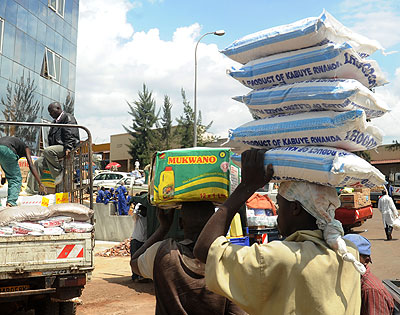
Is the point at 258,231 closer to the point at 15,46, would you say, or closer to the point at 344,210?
the point at 344,210

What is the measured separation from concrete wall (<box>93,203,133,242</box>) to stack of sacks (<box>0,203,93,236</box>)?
33.2 ft

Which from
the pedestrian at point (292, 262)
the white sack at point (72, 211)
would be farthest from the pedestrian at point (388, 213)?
the pedestrian at point (292, 262)

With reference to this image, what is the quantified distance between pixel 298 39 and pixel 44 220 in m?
4.16

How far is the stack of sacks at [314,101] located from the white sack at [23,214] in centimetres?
364

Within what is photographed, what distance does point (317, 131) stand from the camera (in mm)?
2043

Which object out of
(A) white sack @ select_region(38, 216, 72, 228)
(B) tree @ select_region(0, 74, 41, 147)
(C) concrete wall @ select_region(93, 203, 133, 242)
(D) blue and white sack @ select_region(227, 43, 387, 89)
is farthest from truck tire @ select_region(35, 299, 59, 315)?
(B) tree @ select_region(0, 74, 41, 147)

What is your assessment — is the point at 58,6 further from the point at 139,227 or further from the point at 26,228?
the point at 26,228

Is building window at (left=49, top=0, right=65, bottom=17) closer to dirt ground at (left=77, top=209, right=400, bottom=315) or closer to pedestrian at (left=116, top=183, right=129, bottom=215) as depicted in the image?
pedestrian at (left=116, top=183, right=129, bottom=215)

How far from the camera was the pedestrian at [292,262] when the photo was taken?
166 cm

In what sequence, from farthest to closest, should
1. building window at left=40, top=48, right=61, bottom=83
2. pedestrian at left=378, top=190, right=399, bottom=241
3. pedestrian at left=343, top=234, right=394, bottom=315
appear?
1. building window at left=40, top=48, right=61, bottom=83
2. pedestrian at left=378, top=190, right=399, bottom=241
3. pedestrian at left=343, top=234, right=394, bottom=315

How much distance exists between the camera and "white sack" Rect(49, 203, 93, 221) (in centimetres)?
536

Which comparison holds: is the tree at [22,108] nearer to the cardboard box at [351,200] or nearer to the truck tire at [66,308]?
the cardboard box at [351,200]

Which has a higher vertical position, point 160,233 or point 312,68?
point 312,68

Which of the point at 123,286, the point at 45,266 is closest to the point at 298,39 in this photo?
the point at 45,266
